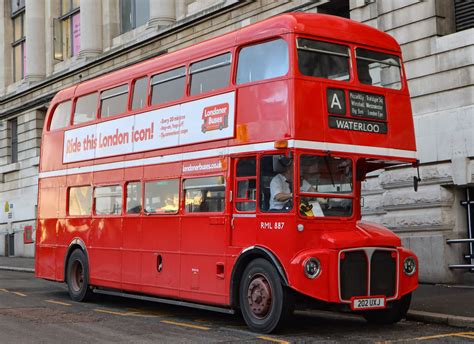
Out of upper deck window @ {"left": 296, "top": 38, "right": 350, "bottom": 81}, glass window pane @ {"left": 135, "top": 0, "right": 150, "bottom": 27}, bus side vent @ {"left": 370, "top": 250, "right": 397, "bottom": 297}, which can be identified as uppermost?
glass window pane @ {"left": 135, "top": 0, "right": 150, "bottom": 27}

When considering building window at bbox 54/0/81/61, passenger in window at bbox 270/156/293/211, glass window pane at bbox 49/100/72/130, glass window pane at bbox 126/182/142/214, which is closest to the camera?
passenger in window at bbox 270/156/293/211

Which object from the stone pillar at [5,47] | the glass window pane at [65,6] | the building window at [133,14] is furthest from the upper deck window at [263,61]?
the stone pillar at [5,47]

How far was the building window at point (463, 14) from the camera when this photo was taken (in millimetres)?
15367

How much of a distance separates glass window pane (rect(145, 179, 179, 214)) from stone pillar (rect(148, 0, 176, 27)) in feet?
44.3

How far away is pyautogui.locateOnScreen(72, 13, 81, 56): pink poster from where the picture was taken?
31203 millimetres

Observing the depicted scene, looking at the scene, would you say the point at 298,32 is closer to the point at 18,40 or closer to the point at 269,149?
the point at 269,149

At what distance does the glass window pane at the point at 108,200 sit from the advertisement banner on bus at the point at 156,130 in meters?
0.67

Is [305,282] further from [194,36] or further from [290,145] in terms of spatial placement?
[194,36]

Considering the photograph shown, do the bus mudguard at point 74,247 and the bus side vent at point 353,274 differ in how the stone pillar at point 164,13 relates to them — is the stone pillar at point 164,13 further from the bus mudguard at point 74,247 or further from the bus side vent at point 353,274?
the bus side vent at point 353,274

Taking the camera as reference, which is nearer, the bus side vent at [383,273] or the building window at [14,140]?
the bus side vent at [383,273]

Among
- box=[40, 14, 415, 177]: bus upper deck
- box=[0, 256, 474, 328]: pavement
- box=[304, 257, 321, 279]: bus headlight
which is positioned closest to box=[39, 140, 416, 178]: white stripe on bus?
box=[40, 14, 415, 177]: bus upper deck

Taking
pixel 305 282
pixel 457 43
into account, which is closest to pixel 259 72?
pixel 305 282

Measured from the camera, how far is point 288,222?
9.25 metres

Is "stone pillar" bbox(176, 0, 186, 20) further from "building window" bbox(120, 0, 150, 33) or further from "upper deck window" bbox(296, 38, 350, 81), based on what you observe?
"upper deck window" bbox(296, 38, 350, 81)
